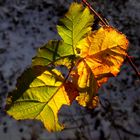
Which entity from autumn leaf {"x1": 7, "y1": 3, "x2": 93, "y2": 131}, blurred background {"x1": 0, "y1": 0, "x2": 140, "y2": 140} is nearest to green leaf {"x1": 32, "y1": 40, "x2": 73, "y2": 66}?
autumn leaf {"x1": 7, "y1": 3, "x2": 93, "y2": 131}

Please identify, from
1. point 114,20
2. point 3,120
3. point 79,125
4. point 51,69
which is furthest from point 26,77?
point 114,20

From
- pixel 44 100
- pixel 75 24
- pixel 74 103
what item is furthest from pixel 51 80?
pixel 74 103

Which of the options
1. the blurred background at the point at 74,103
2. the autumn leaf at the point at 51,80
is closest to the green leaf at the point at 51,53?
the autumn leaf at the point at 51,80

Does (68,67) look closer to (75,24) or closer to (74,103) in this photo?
(75,24)

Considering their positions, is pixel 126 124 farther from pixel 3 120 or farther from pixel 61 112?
pixel 3 120

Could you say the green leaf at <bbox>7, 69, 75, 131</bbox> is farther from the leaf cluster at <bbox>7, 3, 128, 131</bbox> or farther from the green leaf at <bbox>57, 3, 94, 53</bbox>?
the green leaf at <bbox>57, 3, 94, 53</bbox>

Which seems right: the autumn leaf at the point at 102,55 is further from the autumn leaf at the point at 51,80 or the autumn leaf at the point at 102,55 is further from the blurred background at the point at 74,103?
the blurred background at the point at 74,103
